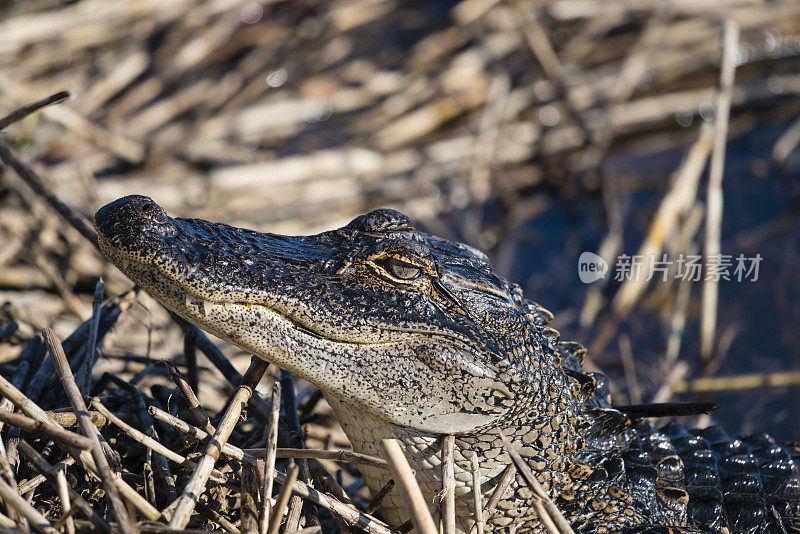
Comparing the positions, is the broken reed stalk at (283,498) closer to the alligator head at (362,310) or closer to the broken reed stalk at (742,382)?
the alligator head at (362,310)

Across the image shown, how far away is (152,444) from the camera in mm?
2207

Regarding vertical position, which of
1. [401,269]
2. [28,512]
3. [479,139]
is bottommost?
[28,512]

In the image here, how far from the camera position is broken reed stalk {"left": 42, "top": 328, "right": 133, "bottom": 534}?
75.0 inches

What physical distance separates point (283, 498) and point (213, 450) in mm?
310

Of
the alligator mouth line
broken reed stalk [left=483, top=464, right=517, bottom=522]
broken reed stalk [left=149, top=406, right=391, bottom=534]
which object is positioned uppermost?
the alligator mouth line

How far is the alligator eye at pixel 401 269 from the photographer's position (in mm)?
2400

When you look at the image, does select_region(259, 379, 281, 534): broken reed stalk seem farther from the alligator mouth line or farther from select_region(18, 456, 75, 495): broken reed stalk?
select_region(18, 456, 75, 495): broken reed stalk

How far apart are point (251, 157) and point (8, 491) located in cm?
382

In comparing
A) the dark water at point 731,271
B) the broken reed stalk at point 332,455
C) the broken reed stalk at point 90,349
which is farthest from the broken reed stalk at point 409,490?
the dark water at point 731,271

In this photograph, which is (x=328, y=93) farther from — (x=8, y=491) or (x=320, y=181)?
(x=8, y=491)

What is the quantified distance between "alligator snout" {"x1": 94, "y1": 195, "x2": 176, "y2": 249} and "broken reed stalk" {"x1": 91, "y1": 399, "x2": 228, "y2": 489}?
1.67ft

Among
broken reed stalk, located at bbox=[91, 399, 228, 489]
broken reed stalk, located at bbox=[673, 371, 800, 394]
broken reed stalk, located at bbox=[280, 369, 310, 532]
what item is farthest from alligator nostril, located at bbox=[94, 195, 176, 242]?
broken reed stalk, located at bbox=[673, 371, 800, 394]

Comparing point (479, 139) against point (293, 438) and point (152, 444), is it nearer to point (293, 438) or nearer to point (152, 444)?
point (293, 438)

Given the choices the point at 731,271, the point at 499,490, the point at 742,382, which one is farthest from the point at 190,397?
the point at 731,271
